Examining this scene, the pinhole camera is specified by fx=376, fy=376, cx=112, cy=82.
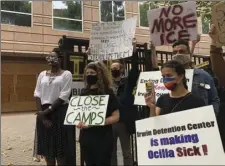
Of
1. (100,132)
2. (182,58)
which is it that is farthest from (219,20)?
(100,132)

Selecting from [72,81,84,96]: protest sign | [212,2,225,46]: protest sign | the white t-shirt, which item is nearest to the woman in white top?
the white t-shirt

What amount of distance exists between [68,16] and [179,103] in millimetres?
19752

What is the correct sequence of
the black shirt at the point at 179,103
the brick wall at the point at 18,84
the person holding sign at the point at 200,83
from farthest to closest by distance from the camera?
1. the brick wall at the point at 18,84
2. the person holding sign at the point at 200,83
3. the black shirt at the point at 179,103

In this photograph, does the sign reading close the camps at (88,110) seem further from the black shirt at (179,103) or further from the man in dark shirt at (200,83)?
the man in dark shirt at (200,83)

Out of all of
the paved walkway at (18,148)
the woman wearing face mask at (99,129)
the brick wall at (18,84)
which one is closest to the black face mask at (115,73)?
the woman wearing face mask at (99,129)

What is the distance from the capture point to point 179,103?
3398 millimetres

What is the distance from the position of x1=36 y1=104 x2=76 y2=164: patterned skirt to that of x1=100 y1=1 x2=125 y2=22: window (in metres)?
18.0

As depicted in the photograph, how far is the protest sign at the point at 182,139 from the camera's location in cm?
297

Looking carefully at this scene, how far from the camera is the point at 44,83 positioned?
5156 millimetres

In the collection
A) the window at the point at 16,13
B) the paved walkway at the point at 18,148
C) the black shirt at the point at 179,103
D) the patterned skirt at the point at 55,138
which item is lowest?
the paved walkway at the point at 18,148

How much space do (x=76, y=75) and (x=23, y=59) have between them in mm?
15884

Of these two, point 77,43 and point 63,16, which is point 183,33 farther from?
point 63,16

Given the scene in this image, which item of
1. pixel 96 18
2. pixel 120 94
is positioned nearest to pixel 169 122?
pixel 120 94

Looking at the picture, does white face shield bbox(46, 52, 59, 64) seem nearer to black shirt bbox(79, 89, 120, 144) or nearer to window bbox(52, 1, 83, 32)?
black shirt bbox(79, 89, 120, 144)
